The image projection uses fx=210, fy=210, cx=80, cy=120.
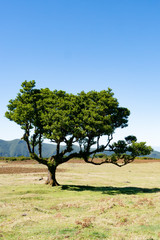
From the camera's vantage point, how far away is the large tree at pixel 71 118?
29750 mm

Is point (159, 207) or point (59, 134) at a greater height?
point (59, 134)

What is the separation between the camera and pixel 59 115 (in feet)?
96.7

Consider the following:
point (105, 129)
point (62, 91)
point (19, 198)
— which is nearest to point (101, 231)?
point (19, 198)

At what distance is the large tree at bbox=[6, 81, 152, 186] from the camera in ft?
97.6

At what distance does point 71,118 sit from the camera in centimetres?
3133

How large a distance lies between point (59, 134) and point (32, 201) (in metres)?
9.50

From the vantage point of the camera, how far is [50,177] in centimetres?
3550

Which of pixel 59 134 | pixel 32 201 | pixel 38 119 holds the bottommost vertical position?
pixel 32 201

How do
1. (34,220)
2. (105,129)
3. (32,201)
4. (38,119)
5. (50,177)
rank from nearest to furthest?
(34,220), (32,201), (105,129), (38,119), (50,177)

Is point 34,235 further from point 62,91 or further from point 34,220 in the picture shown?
point 62,91

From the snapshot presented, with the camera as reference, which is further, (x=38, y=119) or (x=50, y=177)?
(x=50, y=177)

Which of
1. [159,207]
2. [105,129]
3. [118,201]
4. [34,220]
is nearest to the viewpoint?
[34,220]

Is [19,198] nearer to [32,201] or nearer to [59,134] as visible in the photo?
[32,201]

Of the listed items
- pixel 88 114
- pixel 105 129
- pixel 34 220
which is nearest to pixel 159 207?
pixel 34 220
